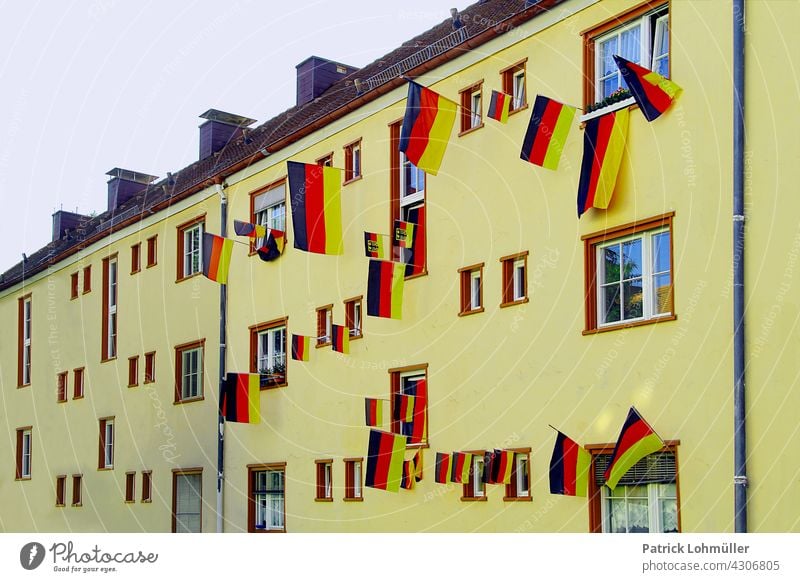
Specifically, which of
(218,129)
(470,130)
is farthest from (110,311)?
(470,130)

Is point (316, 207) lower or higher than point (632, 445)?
higher

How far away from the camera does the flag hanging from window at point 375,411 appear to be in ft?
81.8

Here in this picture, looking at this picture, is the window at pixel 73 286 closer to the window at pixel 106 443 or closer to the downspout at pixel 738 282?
the window at pixel 106 443

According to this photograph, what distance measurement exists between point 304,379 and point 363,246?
143 inches

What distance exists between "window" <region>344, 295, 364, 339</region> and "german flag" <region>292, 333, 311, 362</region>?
144cm

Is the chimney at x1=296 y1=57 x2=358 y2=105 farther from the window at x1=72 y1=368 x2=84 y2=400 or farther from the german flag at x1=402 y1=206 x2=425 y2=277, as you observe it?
the window at x1=72 y1=368 x2=84 y2=400

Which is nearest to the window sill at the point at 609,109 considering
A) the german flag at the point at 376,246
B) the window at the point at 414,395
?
the german flag at the point at 376,246

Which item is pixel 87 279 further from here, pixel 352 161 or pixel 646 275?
pixel 646 275

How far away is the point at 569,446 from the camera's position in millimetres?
20141

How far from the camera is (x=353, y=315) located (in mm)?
26891

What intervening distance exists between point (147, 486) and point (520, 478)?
53.9 feet

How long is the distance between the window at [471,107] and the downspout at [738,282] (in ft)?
20.8

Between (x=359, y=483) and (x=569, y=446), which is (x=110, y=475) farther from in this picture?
(x=569, y=446)
